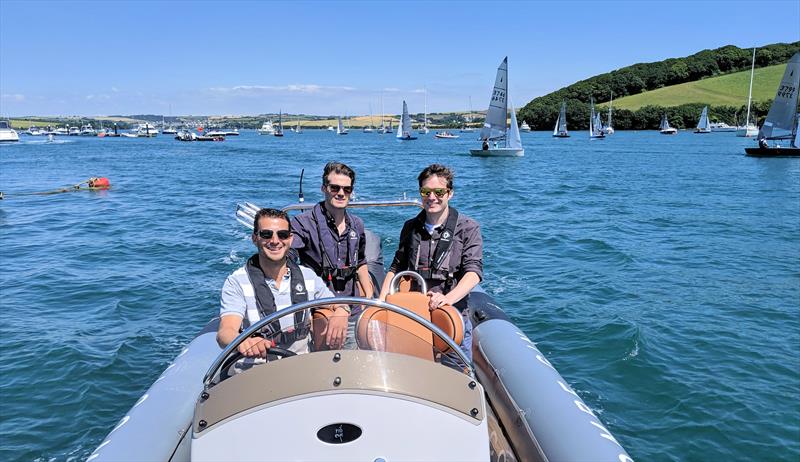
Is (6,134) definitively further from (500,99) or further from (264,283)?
(264,283)

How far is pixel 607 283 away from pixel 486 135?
3391cm

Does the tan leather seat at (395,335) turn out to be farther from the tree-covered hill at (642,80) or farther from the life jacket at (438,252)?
the tree-covered hill at (642,80)

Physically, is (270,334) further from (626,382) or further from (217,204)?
(217,204)

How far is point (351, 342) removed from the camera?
7.79ft

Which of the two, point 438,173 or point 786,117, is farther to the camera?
point 786,117

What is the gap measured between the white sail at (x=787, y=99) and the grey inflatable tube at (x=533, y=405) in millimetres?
41810

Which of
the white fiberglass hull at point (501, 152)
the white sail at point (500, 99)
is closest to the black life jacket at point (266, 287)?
the white fiberglass hull at point (501, 152)

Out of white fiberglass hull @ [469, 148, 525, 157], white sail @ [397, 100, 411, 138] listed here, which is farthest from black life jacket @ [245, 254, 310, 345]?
white sail @ [397, 100, 411, 138]

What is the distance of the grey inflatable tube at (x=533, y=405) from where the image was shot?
115 inches

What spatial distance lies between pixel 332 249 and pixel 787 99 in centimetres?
4324

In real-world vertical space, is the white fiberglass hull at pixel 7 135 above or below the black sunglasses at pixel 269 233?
above

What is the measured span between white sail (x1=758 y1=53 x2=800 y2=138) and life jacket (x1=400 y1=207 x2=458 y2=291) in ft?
138

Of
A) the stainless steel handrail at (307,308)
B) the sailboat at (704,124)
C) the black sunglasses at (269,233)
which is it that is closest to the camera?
the stainless steel handrail at (307,308)

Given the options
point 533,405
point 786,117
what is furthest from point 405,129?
point 533,405
